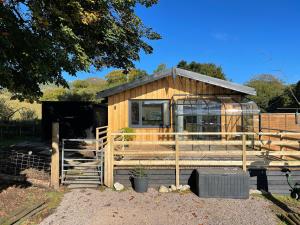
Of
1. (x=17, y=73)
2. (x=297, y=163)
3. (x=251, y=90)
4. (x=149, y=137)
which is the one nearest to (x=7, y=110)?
(x=149, y=137)

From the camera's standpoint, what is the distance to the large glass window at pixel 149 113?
14.8 m

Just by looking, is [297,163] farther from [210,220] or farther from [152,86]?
[152,86]

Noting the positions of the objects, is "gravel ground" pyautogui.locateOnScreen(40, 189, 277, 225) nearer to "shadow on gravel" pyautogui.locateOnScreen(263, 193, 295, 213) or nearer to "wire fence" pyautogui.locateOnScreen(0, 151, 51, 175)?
"shadow on gravel" pyautogui.locateOnScreen(263, 193, 295, 213)

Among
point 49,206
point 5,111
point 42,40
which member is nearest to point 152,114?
point 49,206

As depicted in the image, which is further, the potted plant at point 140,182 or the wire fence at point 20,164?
the wire fence at point 20,164

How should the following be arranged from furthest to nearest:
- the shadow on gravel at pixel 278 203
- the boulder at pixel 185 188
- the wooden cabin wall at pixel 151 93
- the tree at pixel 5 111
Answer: the tree at pixel 5 111, the wooden cabin wall at pixel 151 93, the boulder at pixel 185 188, the shadow on gravel at pixel 278 203

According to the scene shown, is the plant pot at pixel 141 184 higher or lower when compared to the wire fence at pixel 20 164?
lower

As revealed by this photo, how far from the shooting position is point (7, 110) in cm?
2703

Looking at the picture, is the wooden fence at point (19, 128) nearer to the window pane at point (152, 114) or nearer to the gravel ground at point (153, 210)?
the window pane at point (152, 114)

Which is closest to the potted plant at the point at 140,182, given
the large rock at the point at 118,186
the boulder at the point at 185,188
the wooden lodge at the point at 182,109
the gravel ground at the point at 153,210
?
the gravel ground at the point at 153,210

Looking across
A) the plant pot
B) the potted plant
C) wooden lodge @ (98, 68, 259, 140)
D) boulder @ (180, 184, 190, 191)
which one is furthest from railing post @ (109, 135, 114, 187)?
wooden lodge @ (98, 68, 259, 140)

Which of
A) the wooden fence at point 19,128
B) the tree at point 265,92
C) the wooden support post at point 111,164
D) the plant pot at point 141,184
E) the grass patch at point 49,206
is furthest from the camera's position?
the tree at point 265,92

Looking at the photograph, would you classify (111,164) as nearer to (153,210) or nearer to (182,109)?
(153,210)

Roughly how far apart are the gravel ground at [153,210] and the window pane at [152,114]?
6.24 metres
